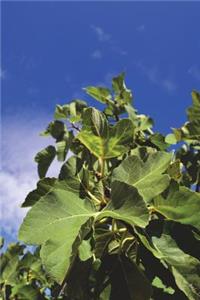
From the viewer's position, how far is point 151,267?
5.83ft

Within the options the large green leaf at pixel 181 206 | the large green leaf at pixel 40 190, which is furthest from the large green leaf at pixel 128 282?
the large green leaf at pixel 40 190

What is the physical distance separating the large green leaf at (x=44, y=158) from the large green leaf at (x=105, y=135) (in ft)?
3.04

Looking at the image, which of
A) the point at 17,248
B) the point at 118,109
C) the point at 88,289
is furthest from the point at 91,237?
the point at 17,248

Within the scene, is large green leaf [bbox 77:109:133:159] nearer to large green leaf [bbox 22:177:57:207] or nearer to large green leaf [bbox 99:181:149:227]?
large green leaf [bbox 22:177:57:207]

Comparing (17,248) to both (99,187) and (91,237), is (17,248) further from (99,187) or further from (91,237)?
(91,237)

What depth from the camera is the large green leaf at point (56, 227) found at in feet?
4.83

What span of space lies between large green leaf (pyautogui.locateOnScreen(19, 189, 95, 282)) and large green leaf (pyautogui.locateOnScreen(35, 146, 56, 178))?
124 cm

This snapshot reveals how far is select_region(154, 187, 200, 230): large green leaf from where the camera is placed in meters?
1.67

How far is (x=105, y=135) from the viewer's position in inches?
78.5

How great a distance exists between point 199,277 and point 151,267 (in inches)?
9.6

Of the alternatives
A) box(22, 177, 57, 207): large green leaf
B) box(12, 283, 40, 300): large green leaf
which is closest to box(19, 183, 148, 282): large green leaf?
box(22, 177, 57, 207): large green leaf

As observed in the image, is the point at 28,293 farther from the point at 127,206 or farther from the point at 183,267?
the point at 127,206

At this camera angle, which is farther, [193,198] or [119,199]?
[193,198]

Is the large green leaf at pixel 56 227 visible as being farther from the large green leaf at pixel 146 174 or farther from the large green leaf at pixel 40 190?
the large green leaf at pixel 40 190
